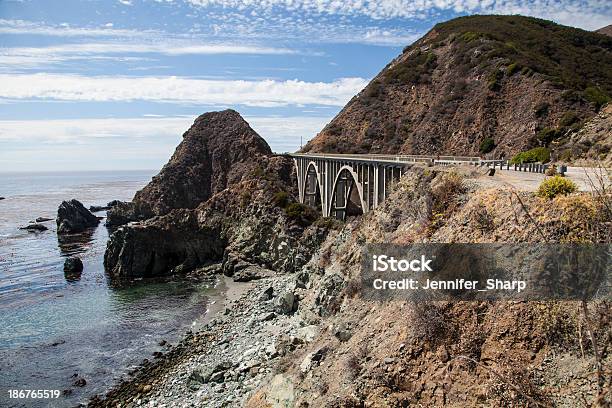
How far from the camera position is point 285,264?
155 ft

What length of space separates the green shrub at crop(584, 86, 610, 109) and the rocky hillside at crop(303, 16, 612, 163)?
0.39ft

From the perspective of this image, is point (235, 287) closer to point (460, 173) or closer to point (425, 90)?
point (460, 173)

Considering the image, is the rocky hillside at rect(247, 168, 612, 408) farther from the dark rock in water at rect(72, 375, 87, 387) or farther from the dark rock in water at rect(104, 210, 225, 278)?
the dark rock in water at rect(104, 210, 225, 278)

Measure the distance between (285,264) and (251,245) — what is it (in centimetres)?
675

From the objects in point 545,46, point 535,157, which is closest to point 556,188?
point 535,157

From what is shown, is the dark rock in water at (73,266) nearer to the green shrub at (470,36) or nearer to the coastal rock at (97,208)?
the green shrub at (470,36)

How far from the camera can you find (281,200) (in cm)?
5525

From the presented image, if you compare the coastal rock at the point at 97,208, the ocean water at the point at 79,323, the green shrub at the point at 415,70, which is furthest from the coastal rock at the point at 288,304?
the coastal rock at the point at 97,208

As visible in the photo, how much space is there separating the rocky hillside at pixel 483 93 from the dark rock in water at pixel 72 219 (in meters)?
51.1

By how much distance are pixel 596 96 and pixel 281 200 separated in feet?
134

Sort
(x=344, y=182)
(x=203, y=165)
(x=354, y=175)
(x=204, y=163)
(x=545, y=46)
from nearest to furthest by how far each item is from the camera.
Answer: (x=354, y=175) → (x=344, y=182) → (x=545, y=46) → (x=203, y=165) → (x=204, y=163)

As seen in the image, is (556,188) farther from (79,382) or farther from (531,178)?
(79,382)

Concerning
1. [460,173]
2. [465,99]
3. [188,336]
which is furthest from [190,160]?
[460,173]

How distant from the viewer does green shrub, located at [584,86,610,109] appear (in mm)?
50103
